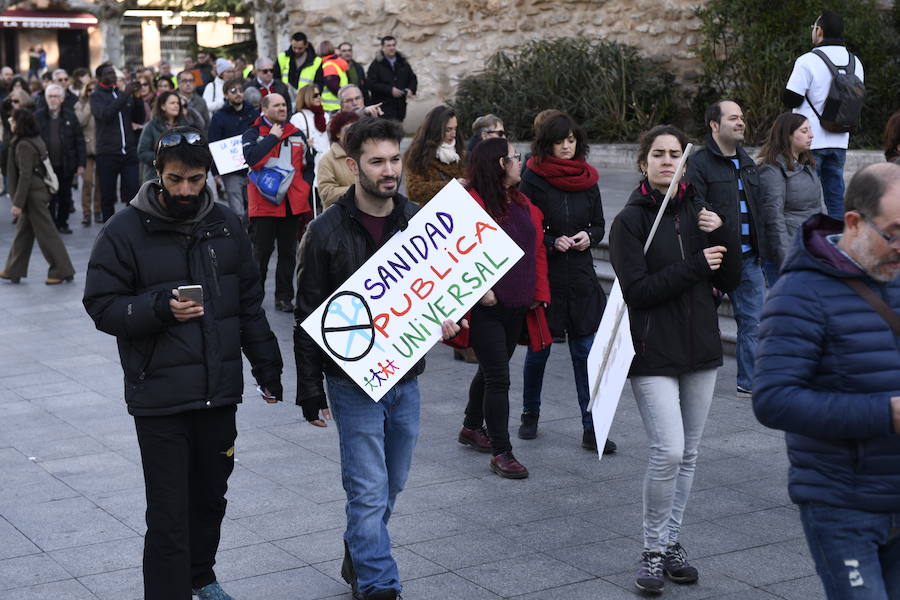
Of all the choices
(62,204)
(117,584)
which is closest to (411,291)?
(117,584)

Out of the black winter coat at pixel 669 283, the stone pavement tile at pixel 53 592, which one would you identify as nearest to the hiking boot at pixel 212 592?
the stone pavement tile at pixel 53 592

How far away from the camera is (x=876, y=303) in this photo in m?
3.43

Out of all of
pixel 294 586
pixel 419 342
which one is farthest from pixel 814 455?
pixel 294 586

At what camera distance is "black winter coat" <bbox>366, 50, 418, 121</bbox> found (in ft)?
61.6

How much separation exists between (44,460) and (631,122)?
1179 cm

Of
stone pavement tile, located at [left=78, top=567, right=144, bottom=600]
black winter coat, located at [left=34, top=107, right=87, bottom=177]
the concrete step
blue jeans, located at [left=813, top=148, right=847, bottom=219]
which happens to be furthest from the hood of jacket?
black winter coat, located at [left=34, top=107, right=87, bottom=177]

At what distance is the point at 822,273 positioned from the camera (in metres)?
3.46

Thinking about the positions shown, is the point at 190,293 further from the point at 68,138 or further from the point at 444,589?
the point at 68,138

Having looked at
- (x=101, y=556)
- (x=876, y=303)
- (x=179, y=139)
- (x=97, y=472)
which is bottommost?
(x=97, y=472)

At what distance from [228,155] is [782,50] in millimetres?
7123

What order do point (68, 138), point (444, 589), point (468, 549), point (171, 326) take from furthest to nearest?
point (68, 138)
point (468, 549)
point (444, 589)
point (171, 326)

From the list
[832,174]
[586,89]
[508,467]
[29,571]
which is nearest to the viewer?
[29,571]

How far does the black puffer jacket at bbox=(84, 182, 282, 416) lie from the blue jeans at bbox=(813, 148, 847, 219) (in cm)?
756

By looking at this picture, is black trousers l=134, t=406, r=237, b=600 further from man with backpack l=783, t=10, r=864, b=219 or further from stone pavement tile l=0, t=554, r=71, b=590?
man with backpack l=783, t=10, r=864, b=219
